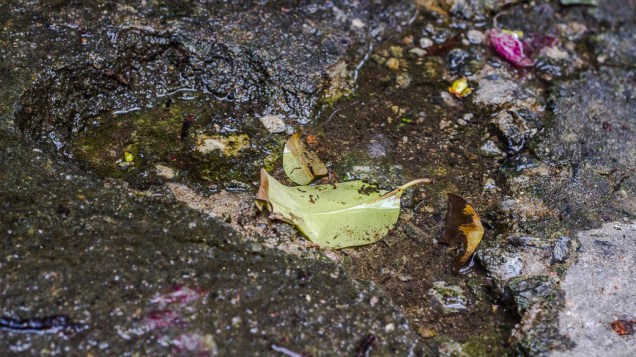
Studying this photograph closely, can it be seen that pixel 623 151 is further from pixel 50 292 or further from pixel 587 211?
pixel 50 292

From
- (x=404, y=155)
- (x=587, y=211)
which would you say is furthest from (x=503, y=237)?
(x=404, y=155)

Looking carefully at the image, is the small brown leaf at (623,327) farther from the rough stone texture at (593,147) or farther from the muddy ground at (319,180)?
the rough stone texture at (593,147)

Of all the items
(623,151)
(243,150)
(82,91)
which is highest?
(82,91)

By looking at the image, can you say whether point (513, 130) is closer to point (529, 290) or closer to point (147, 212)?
point (529, 290)

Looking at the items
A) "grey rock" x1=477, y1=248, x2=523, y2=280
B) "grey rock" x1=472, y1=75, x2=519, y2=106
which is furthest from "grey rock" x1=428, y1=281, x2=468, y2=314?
"grey rock" x1=472, y1=75, x2=519, y2=106

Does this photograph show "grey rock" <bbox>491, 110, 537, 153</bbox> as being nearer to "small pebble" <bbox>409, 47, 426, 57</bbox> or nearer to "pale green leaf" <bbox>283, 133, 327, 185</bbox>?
"small pebble" <bbox>409, 47, 426, 57</bbox>

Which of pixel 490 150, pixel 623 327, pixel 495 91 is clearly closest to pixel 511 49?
pixel 495 91
